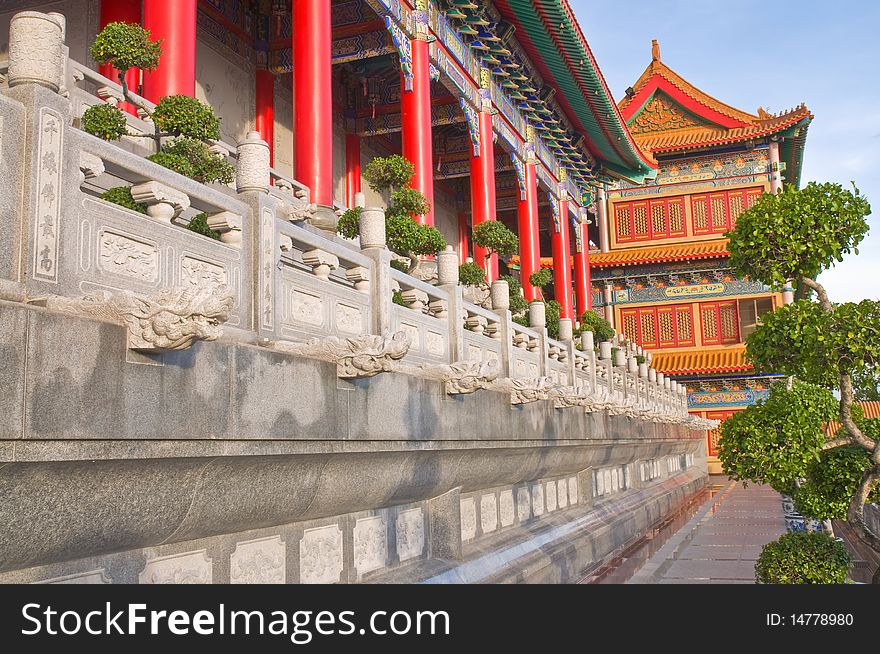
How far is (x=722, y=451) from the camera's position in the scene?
6500mm

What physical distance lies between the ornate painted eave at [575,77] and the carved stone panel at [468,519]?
1374 centimetres

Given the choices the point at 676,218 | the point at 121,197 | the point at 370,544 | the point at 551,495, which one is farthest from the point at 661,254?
the point at 121,197

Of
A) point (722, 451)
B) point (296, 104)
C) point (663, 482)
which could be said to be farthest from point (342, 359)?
point (663, 482)

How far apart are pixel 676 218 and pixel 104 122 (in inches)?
1241

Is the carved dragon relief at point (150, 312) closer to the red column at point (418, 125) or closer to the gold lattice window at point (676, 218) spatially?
the red column at point (418, 125)

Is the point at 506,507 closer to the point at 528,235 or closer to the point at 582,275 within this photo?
the point at 528,235

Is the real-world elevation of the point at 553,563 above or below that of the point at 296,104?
below

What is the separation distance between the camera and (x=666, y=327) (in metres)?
34.5

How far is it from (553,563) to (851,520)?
4402 mm

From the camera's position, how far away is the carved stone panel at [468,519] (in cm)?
879

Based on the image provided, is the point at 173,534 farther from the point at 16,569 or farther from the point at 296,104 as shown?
the point at 296,104

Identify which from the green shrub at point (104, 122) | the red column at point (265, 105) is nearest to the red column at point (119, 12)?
the red column at point (265, 105)

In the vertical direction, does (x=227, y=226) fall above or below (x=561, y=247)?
below

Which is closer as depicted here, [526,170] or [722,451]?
[722,451]
